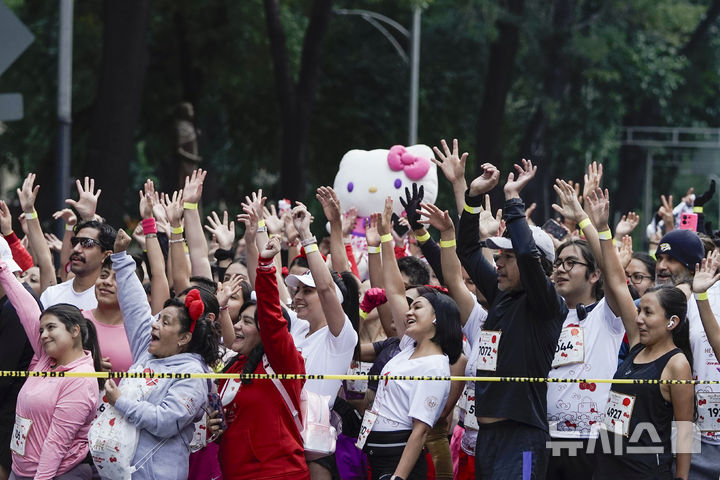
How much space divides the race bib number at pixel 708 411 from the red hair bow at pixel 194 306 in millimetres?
2707

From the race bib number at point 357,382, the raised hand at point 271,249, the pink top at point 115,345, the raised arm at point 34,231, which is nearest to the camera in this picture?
the raised hand at point 271,249

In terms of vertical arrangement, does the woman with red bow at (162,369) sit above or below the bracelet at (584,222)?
below

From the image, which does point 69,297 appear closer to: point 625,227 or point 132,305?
point 132,305

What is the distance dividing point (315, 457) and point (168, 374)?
97 cm

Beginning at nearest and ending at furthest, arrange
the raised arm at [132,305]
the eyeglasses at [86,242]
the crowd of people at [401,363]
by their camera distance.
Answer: the crowd of people at [401,363] < the raised arm at [132,305] < the eyeglasses at [86,242]

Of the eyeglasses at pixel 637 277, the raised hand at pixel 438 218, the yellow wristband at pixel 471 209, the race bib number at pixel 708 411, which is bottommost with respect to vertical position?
the race bib number at pixel 708 411

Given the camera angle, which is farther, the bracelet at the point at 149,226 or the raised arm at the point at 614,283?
the bracelet at the point at 149,226

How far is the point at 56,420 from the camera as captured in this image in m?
5.86

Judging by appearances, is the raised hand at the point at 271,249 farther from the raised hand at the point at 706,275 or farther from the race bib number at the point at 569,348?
the raised hand at the point at 706,275

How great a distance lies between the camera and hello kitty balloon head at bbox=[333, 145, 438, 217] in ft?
35.3

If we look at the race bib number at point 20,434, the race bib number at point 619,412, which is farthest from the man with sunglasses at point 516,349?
the race bib number at point 20,434

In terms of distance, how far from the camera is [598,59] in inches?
912

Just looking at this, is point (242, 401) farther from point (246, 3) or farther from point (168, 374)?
point (246, 3)

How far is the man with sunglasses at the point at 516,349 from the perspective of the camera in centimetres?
558
